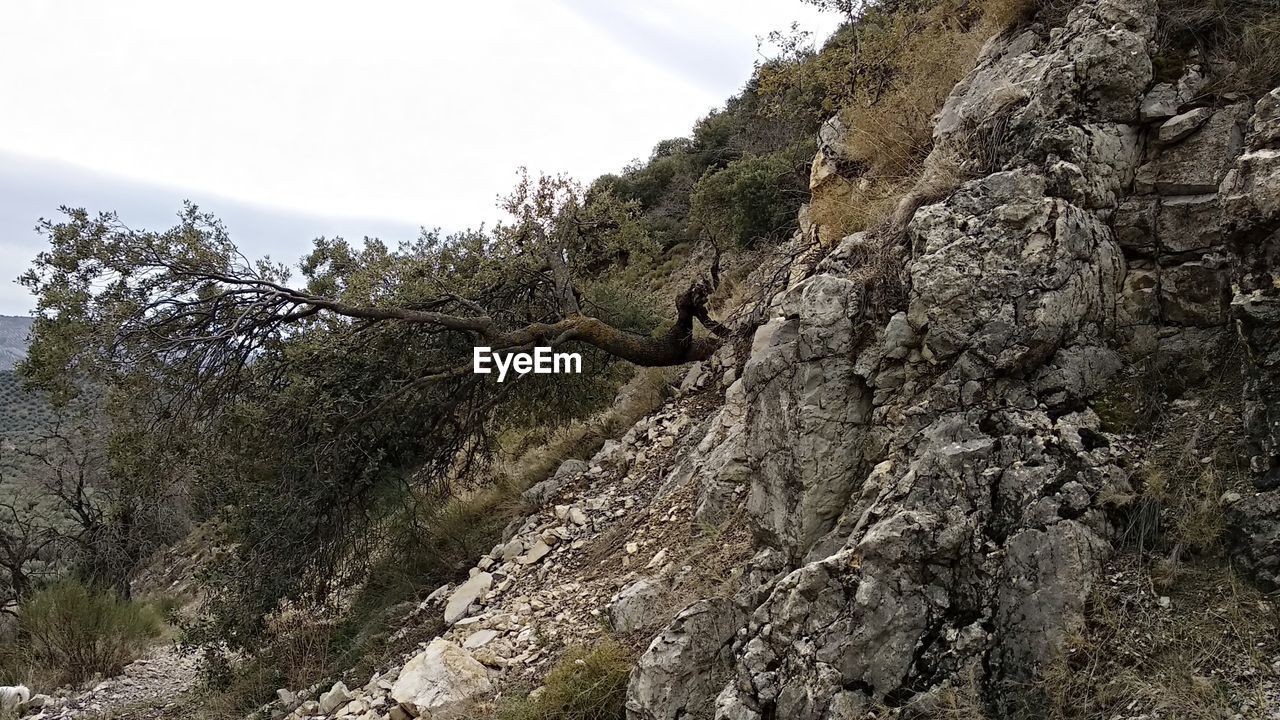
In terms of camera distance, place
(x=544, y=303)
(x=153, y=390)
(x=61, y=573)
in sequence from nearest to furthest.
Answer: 1. (x=153, y=390)
2. (x=544, y=303)
3. (x=61, y=573)

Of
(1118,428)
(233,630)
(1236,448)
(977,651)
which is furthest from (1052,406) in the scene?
(233,630)

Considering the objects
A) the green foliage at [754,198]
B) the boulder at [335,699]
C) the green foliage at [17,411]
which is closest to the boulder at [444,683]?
the boulder at [335,699]

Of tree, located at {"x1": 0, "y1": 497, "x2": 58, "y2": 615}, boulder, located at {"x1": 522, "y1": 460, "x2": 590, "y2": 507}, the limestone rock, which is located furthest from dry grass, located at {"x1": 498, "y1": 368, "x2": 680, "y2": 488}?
tree, located at {"x1": 0, "y1": 497, "x2": 58, "y2": 615}

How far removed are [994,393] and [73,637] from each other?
1102cm

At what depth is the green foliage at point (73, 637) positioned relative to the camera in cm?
864

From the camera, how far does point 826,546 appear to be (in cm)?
352

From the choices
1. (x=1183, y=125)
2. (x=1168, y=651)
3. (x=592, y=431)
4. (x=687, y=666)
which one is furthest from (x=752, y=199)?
(x=1168, y=651)

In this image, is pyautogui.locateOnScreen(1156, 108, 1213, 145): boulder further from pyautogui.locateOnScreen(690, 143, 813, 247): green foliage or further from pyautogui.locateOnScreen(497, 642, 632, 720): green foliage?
pyautogui.locateOnScreen(690, 143, 813, 247): green foliage

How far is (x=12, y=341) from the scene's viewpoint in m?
20.0

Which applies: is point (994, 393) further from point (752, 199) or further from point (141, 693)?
point (752, 199)

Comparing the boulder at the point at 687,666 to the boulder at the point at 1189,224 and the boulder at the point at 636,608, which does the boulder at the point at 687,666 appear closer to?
the boulder at the point at 636,608

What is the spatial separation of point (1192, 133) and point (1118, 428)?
1828 mm

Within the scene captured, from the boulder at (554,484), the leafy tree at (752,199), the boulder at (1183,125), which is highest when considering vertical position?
the leafy tree at (752,199)

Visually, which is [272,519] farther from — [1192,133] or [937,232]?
[1192,133]
